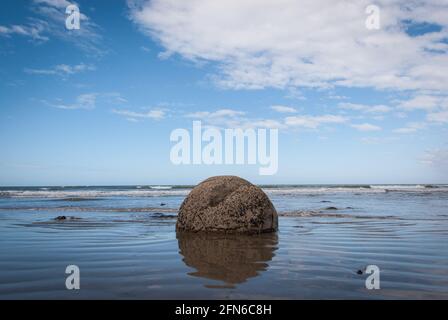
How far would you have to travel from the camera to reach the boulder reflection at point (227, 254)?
4203 mm

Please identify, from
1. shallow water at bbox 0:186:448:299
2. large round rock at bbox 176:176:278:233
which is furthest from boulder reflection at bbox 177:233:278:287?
large round rock at bbox 176:176:278:233

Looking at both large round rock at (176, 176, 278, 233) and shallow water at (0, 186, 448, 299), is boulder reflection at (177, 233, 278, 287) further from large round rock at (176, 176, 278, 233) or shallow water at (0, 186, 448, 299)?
large round rock at (176, 176, 278, 233)

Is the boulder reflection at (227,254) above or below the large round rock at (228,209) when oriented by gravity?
below

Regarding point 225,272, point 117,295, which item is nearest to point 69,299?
point 117,295

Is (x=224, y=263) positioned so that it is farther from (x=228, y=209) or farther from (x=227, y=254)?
(x=228, y=209)

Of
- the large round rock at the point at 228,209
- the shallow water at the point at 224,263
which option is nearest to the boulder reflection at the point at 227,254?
the shallow water at the point at 224,263

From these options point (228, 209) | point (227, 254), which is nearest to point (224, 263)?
point (227, 254)

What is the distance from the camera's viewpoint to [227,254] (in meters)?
5.37

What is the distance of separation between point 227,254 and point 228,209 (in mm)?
1954

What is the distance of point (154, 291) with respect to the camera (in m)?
3.54

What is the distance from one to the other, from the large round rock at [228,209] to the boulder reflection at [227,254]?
21cm

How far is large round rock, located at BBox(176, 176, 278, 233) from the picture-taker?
7.22m

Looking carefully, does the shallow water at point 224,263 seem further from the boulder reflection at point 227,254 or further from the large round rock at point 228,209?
the large round rock at point 228,209
